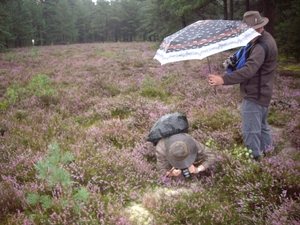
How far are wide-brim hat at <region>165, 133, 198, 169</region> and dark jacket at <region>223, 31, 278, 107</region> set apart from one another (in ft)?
3.85

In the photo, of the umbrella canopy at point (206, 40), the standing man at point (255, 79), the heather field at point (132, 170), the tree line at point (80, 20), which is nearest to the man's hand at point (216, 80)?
the standing man at point (255, 79)

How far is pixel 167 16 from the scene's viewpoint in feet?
104

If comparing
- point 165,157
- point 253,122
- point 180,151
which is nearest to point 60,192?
point 165,157

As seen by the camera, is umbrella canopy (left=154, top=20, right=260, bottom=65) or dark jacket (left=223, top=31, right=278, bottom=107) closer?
umbrella canopy (left=154, top=20, right=260, bottom=65)

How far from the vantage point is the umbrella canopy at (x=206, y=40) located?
3.34m

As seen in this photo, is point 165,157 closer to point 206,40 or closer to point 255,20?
point 206,40

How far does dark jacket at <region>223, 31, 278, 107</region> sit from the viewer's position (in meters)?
3.50

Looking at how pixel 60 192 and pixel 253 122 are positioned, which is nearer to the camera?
pixel 60 192

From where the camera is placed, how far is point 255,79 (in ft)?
12.5

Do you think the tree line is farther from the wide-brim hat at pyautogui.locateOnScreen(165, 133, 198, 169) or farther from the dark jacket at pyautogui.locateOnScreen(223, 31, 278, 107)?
the wide-brim hat at pyautogui.locateOnScreen(165, 133, 198, 169)

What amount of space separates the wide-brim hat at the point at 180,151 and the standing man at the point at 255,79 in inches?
41.1

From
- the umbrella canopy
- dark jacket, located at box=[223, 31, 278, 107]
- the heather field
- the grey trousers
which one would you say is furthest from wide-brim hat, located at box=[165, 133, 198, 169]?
the umbrella canopy

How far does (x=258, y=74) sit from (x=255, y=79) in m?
0.09

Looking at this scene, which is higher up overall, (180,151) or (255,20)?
(255,20)
